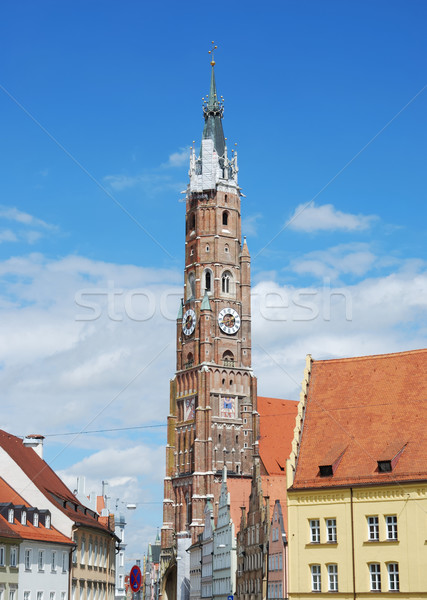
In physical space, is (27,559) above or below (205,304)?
below

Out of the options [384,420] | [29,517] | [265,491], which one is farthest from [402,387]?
[265,491]

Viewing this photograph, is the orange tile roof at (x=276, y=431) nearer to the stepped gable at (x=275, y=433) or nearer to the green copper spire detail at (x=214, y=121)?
the stepped gable at (x=275, y=433)

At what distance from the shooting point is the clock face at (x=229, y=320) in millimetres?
134375

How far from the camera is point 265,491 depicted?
97.6 m

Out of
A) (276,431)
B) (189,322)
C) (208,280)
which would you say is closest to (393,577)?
(276,431)

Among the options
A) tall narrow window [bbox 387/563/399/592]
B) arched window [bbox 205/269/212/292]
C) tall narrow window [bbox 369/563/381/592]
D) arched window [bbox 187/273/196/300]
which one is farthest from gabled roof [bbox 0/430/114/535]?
arched window [bbox 187/273/196/300]

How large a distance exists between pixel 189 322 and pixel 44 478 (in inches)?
2690

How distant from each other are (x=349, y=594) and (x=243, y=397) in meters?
77.8

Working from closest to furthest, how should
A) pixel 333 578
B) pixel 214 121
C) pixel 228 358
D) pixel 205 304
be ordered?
pixel 333 578
pixel 228 358
pixel 205 304
pixel 214 121

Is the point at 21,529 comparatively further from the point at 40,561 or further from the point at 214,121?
the point at 214,121

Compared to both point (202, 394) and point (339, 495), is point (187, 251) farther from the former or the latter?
point (339, 495)

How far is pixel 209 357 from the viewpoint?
132 m

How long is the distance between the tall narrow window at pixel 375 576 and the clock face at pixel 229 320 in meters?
81.5

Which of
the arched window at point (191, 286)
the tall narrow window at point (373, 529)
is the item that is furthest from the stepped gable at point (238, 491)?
the tall narrow window at point (373, 529)
